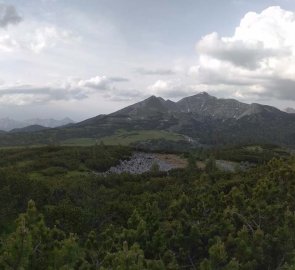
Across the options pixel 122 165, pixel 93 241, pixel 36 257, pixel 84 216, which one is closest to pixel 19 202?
pixel 84 216

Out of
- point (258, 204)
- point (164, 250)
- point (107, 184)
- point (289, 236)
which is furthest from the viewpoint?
Answer: point (107, 184)

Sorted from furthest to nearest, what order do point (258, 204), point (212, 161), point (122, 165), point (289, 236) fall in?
point (122, 165) < point (212, 161) < point (258, 204) < point (289, 236)

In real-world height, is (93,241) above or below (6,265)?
below

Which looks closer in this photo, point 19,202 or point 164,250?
point 164,250

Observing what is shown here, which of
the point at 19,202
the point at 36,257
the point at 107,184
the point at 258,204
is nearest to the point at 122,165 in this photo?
the point at 107,184

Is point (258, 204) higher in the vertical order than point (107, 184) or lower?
higher

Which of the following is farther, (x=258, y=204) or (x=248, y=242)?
(x=258, y=204)

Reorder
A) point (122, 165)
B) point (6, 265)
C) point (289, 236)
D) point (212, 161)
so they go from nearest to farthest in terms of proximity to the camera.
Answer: point (6, 265) < point (289, 236) < point (212, 161) < point (122, 165)

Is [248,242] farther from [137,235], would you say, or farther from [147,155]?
[147,155]

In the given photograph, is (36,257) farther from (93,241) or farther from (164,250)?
(164,250)
